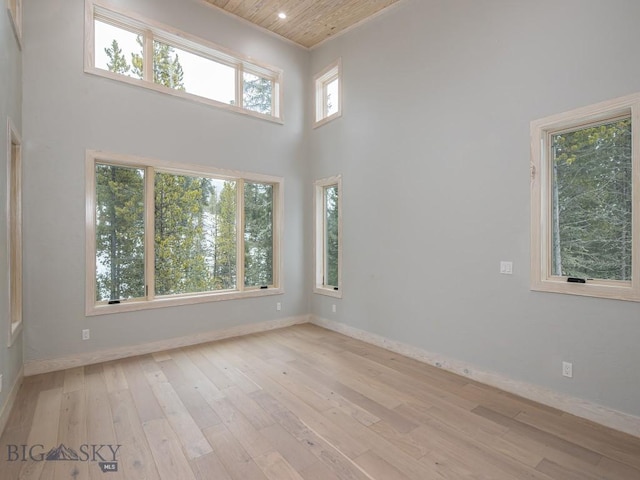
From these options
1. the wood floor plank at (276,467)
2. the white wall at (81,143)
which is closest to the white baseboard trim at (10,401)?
the white wall at (81,143)

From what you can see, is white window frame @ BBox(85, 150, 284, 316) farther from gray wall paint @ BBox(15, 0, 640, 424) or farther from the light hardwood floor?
the light hardwood floor

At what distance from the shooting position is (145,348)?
3.95 metres

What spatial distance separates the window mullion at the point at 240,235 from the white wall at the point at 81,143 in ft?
Answer: 0.99

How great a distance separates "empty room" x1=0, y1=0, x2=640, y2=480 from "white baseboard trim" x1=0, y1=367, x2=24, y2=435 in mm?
54

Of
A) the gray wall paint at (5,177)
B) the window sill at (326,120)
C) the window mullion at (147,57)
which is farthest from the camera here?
the window sill at (326,120)

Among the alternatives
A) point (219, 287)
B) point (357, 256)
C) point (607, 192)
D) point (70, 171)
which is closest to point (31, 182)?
point (70, 171)

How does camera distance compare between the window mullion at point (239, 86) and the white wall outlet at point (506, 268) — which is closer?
the white wall outlet at point (506, 268)

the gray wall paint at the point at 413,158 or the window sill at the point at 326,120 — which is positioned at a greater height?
the window sill at the point at 326,120

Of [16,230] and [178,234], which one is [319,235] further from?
[16,230]

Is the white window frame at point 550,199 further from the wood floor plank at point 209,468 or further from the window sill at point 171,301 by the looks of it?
the window sill at point 171,301

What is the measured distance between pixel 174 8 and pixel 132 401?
15.4 feet

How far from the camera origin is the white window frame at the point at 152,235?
11.8 feet

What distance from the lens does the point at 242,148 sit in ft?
15.7

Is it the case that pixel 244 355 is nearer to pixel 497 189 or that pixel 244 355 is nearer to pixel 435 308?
pixel 435 308
